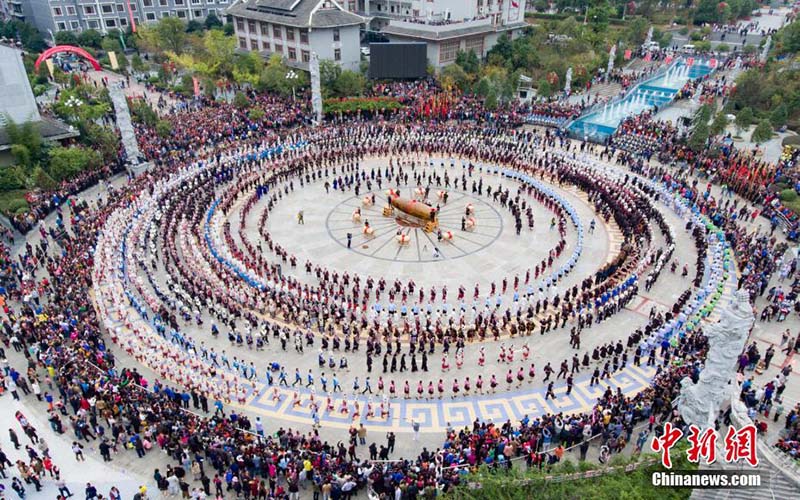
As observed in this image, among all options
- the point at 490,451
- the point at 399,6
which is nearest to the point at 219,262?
the point at 490,451

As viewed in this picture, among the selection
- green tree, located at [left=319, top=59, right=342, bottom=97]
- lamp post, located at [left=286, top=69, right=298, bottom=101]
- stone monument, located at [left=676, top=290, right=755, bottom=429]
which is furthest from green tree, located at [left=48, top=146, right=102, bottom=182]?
stone monument, located at [left=676, top=290, right=755, bottom=429]

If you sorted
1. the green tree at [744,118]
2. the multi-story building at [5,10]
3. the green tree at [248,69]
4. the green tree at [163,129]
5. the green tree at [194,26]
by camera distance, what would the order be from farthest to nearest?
the multi-story building at [5,10], the green tree at [194,26], the green tree at [248,69], the green tree at [744,118], the green tree at [163,129]

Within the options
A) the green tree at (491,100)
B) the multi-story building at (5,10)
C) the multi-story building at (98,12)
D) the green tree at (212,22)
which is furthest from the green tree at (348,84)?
Answer: the multi-story building at (5,10)

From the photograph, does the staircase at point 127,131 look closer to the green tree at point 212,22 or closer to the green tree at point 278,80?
the green tree at point 278,80

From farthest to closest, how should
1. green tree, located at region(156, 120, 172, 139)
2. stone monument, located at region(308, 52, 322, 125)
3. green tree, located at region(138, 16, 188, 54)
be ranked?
green tree, located at region(138, 16, 188, 54) → stone monument, located at region(308, 52, 322, 125) → green tree, located at region(156, 120, 172, 139)

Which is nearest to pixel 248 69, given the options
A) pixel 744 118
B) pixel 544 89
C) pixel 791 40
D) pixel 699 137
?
pixel 544 89

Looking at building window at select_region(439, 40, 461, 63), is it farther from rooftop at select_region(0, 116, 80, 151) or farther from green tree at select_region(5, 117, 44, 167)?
green tree at select_region(5, 117, 44, 167)

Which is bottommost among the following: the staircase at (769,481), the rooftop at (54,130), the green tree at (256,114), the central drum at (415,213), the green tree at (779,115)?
the central drum at (415,213)

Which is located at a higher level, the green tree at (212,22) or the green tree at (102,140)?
the green tree at (212,22)
